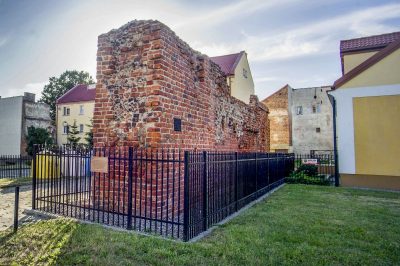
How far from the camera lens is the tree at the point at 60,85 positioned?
5259 centimetres

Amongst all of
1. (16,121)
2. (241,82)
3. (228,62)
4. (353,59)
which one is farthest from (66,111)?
(353,59)

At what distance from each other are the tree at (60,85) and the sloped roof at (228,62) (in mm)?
37974

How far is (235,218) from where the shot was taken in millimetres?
5465

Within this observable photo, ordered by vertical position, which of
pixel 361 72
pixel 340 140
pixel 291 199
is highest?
pixel 361 72

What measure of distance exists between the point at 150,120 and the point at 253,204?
11.5 feet

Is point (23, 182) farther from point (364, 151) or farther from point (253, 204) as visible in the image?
point (364, 151)

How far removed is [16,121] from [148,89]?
106ft

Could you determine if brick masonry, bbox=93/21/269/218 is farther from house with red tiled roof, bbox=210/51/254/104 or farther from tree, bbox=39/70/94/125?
tree, bbox=39/70/94/125

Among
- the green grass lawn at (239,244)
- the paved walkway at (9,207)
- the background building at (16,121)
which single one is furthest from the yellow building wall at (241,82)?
the background building at (16,121)

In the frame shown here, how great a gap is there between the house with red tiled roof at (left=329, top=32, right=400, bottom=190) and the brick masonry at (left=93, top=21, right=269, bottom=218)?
249 inches

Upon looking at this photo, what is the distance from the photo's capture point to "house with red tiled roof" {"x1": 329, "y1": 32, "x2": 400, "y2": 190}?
9781mm

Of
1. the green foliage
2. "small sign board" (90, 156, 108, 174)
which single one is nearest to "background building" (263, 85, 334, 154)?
the green foliage

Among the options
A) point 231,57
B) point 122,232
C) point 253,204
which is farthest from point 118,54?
point 231,57

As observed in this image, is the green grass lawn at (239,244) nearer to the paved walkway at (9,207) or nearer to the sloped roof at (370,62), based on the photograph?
the paved walkway at (9,207)
